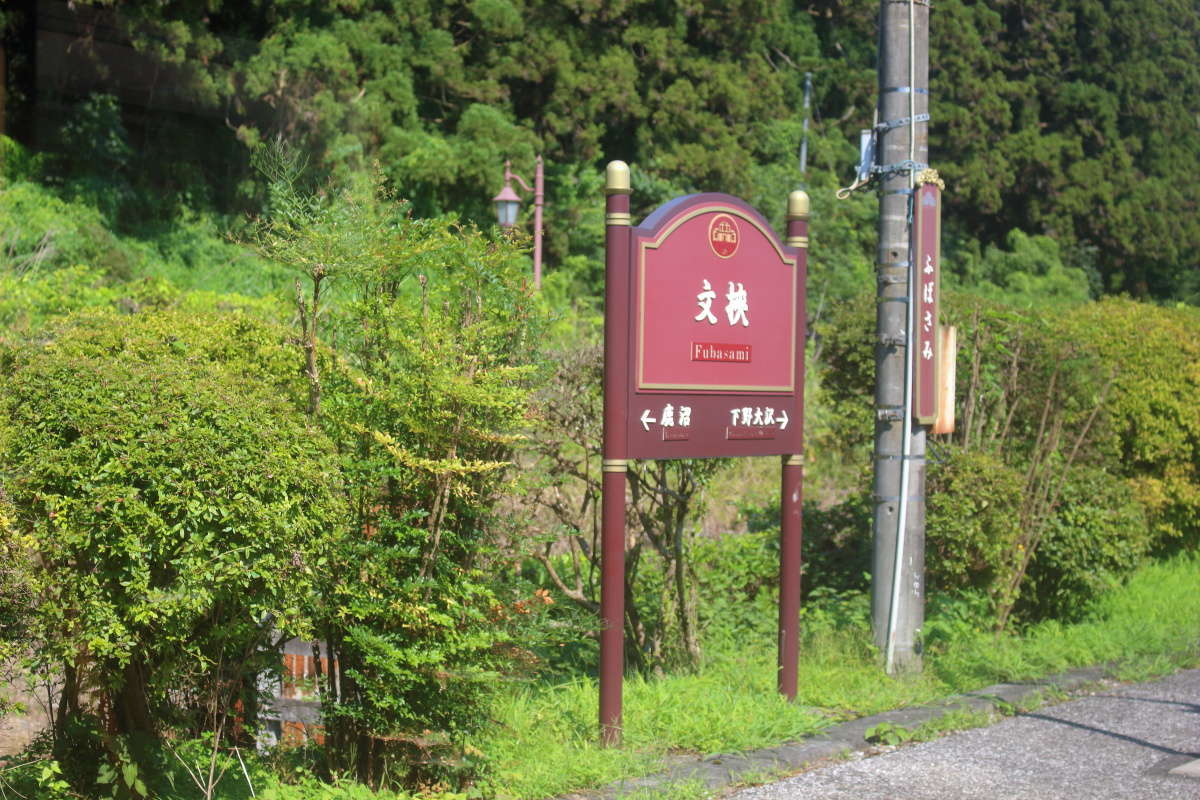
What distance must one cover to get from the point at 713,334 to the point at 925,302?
1832mm

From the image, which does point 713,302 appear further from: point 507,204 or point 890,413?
point 507,204

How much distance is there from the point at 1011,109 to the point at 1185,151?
5207 millimetres

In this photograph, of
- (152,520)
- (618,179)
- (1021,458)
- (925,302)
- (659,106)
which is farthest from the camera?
(659,106)

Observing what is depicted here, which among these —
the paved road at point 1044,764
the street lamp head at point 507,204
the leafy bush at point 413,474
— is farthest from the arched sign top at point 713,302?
the street lamp head at point 507,204

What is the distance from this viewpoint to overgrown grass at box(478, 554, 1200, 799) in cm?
543

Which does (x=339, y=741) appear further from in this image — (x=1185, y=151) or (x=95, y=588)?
(x=1185, y=151)

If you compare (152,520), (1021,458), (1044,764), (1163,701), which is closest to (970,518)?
(1021,458)

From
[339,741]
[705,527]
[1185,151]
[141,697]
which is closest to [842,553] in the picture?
[705,527]

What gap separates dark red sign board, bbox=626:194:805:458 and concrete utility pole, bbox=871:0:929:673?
3.18 ft

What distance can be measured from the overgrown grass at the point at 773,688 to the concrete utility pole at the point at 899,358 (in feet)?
1.17

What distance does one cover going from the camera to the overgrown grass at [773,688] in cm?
543

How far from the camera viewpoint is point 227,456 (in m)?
4.07

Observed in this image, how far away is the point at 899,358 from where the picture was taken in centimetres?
745

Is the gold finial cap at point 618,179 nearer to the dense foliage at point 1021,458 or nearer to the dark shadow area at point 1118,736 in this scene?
the dense foliage at point 1021,458
